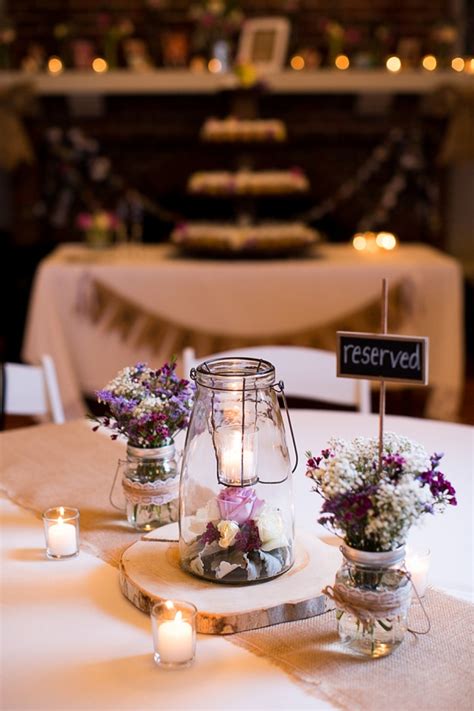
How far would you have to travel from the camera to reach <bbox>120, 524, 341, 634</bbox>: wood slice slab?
118 centimetres

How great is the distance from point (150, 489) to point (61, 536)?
15 cm

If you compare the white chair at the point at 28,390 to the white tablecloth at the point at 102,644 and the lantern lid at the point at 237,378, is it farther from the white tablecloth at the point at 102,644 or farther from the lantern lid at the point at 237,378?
the lantern lid at the point at 237,378

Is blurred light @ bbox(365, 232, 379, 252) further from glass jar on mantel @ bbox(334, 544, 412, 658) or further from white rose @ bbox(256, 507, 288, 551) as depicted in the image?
glass jar on mantel @ bbox(334, 544, 412, 658)

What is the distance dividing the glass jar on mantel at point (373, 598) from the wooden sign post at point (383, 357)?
11 cm

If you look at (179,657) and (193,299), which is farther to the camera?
(193,299)

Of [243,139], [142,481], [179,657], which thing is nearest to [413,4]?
[243,139]

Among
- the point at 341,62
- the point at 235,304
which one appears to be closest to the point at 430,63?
the point at 341,62

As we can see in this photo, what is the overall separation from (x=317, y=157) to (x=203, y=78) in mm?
842

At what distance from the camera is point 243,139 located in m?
4.39

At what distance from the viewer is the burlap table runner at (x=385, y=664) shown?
3.41ft

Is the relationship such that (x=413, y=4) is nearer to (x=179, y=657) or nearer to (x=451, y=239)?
(x=451, y=239)

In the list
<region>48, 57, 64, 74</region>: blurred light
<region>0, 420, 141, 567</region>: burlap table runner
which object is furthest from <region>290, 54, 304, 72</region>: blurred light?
<region>0, 420, 141, 567</region>: burlap table runner

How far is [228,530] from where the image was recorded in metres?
1.22

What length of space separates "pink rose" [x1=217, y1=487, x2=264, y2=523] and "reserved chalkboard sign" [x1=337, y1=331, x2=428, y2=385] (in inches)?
7.5
